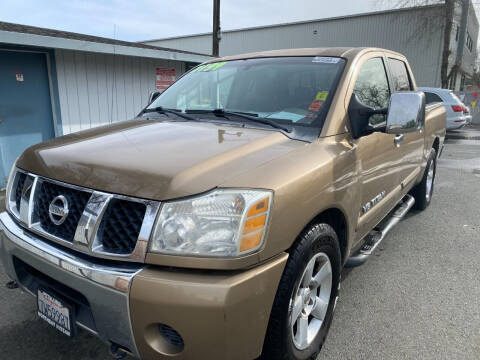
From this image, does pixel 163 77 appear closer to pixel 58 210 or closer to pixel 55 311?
pixel 58 210

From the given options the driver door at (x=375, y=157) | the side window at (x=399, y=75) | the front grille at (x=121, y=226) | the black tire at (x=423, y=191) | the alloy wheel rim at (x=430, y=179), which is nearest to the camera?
the front grille at (x=121, y=226)

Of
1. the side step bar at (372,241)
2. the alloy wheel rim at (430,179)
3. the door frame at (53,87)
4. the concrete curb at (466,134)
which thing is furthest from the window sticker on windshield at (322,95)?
the concrete curb at (466,134)

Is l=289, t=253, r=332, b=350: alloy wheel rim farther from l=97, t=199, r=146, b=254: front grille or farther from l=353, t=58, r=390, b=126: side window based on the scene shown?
l=353, t=58, r=390, b=126: side window

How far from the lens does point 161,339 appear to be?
160 cm

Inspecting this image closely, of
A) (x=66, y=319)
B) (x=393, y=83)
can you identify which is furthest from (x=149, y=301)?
(x=393, y=83)

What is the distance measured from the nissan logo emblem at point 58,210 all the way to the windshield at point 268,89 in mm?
1336

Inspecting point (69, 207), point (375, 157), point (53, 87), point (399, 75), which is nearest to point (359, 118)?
point (375, 157)

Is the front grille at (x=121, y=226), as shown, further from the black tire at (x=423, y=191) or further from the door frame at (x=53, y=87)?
the door frame at (x=53, y=87)

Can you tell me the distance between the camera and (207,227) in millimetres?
1573

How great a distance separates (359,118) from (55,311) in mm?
2116

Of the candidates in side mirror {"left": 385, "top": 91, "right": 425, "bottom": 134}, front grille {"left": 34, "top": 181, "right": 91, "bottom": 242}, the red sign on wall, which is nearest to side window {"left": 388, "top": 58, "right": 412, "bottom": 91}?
side mirror {"left": 385, "top": 91, "right": 425, "bottom": 134}

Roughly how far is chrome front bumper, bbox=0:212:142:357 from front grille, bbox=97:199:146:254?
0.08 m

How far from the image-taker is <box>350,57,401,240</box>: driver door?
264 centimetres

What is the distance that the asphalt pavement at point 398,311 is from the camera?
2.38 meters
